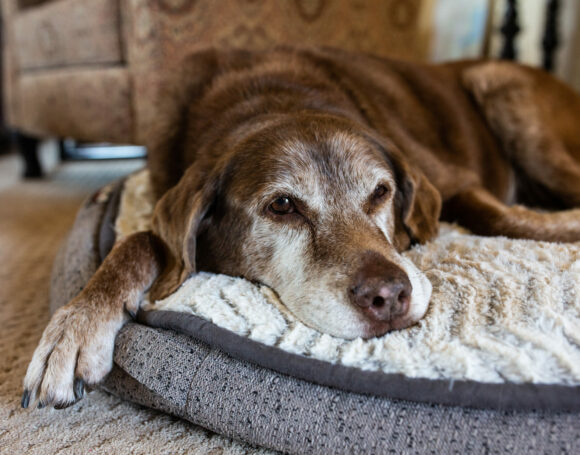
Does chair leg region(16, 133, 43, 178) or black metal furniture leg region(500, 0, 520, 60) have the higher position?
black metal furniture leg region(500, 0, 520, 60)

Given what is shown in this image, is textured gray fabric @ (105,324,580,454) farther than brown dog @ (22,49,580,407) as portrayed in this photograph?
No

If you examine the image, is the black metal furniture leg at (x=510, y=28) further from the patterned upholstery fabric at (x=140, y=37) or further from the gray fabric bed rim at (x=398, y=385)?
the gray fabric bed rim at (x=398, y=385)

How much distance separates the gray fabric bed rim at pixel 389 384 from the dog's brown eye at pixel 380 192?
2.01 ft

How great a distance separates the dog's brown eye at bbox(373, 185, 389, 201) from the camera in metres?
1.62

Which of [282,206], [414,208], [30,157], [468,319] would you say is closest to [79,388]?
[282,206]

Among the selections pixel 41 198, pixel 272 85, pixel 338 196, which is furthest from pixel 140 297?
pixel 41 198

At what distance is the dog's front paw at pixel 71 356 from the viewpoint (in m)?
1.28

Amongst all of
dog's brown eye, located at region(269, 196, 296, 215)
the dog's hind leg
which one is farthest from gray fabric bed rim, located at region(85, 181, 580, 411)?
the dog's hind leg

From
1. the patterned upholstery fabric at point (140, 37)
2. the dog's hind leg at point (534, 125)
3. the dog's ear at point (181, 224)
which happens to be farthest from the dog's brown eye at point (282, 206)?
the dog's hind leg at point (534, 125)

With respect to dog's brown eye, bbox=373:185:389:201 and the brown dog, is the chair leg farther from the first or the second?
dog's brown eye, bbox=373:185:389:201

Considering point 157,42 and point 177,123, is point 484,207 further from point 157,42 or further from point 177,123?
point 157,42

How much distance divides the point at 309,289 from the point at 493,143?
175 centimetres

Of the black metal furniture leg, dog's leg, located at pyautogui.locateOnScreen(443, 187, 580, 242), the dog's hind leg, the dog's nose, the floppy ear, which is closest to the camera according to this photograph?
the dog's nose

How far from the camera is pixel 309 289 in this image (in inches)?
53.1
